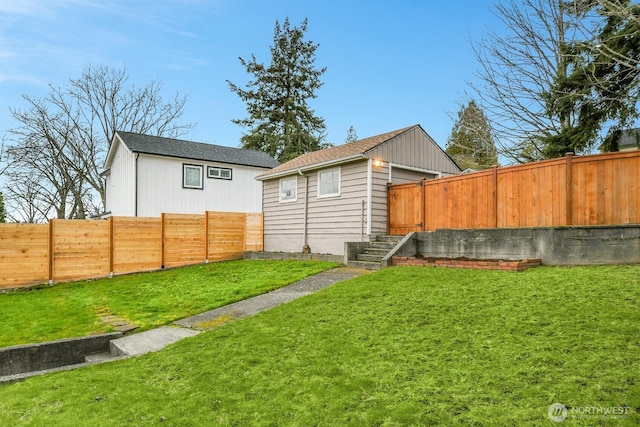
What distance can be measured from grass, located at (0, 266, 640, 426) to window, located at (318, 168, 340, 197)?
7.31 metres

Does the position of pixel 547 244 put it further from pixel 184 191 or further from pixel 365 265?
pixel 184 191

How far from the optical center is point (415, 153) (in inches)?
488

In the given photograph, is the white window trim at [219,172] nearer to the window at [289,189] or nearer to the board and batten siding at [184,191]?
the board and batten siding at [184,191]

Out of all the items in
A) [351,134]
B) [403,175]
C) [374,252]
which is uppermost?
[351,134]

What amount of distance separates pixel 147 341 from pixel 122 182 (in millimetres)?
15540

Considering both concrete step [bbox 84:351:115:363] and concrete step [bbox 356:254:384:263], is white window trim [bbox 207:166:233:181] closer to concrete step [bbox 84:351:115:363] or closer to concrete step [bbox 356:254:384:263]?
concrete step [bbox 356:254:384:263]

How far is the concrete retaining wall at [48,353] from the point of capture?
17.8ft

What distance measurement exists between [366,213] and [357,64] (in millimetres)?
12530

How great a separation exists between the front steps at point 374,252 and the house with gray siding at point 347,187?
0.34 meters

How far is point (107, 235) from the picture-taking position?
481 inches

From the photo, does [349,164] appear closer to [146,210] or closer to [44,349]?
[44,349]

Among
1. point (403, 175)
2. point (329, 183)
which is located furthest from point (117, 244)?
point (403, 175)

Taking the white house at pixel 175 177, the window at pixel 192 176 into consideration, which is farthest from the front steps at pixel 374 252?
the window at pixel 192 176

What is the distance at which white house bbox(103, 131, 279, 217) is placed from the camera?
1738cm
